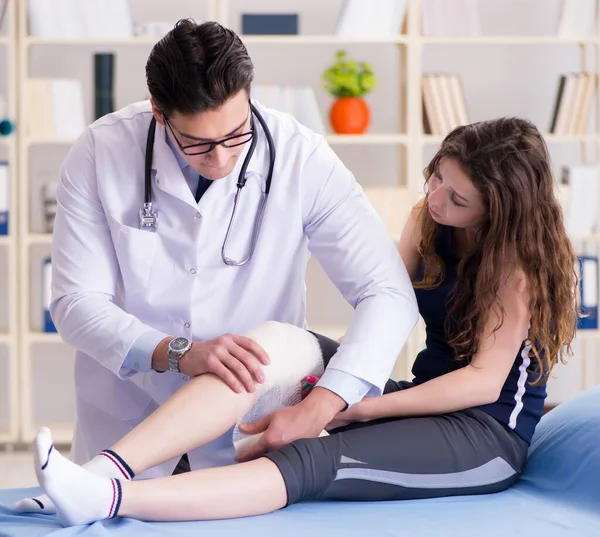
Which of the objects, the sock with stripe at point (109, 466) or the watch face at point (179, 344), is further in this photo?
the watch face at point (179, 344)

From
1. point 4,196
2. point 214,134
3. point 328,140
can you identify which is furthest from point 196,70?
point 4,196

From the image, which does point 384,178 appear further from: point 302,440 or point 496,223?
point 302,440

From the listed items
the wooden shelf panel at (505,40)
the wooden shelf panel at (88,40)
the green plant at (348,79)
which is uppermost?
the wooden shelf panel at (505,40)

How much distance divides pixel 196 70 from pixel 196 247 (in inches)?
14.4

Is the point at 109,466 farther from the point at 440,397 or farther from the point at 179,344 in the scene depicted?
the point at 440,397

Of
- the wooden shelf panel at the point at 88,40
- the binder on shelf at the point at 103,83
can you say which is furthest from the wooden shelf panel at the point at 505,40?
the binder on shelf at the point at 103,83

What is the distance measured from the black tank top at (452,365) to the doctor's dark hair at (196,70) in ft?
1.89

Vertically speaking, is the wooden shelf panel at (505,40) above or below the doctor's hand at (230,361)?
above

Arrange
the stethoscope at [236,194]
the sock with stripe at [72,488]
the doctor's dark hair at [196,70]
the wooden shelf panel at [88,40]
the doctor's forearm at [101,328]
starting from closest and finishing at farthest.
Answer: the sock with stripe at [72,488], the doctor's dark hair at [196,70], the doctor's forearm at [101,328], the stethoscope at [236,194], the wooden shelf panel at [88,40]

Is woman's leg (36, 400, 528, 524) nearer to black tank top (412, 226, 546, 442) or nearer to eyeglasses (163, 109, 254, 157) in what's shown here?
black tank top (412, 226, 546, 442)

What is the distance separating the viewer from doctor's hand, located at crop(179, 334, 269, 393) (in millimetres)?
1543

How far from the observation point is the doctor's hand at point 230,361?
1543 millimetres

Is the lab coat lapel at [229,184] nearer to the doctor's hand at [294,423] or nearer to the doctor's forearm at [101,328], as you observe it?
the doctor's forearm at [101,328]

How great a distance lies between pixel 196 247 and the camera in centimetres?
178
